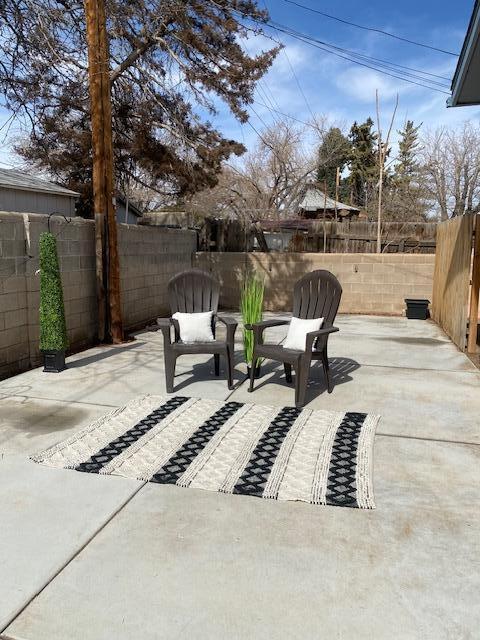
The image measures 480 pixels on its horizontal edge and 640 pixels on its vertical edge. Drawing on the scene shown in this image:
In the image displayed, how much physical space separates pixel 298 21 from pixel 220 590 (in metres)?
11.7

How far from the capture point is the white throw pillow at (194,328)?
17.6 ft

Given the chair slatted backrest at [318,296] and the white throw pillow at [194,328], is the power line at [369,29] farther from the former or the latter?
the white throw pillow at [194,328]

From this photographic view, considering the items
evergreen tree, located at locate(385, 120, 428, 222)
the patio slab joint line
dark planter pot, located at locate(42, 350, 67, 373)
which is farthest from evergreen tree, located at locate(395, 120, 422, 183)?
the patio slab joint line

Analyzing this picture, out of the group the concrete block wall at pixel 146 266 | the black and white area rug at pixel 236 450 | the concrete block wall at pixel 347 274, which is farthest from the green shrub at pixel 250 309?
the concrete block wall at pixel 347 274

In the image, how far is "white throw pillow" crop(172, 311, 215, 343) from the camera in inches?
211

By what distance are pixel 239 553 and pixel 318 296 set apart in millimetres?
3360

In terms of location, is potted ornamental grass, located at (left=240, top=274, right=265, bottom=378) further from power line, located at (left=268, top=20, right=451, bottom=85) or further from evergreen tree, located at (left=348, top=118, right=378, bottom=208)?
evergreen tree, located at (left=348, top=118, right=378, bottom=208)

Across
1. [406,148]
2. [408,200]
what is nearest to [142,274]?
[408,200]

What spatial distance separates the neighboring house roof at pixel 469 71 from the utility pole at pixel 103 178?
4.38 metres

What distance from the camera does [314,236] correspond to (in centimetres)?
1289

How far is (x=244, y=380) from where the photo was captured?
5.48m

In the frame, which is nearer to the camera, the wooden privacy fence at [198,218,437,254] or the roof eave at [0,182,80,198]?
the roof eave at [0,182,80,198]

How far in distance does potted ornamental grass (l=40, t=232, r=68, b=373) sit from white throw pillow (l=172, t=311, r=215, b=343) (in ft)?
4.32

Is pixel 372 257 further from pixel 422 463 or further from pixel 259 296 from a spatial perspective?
pixel 422 463
